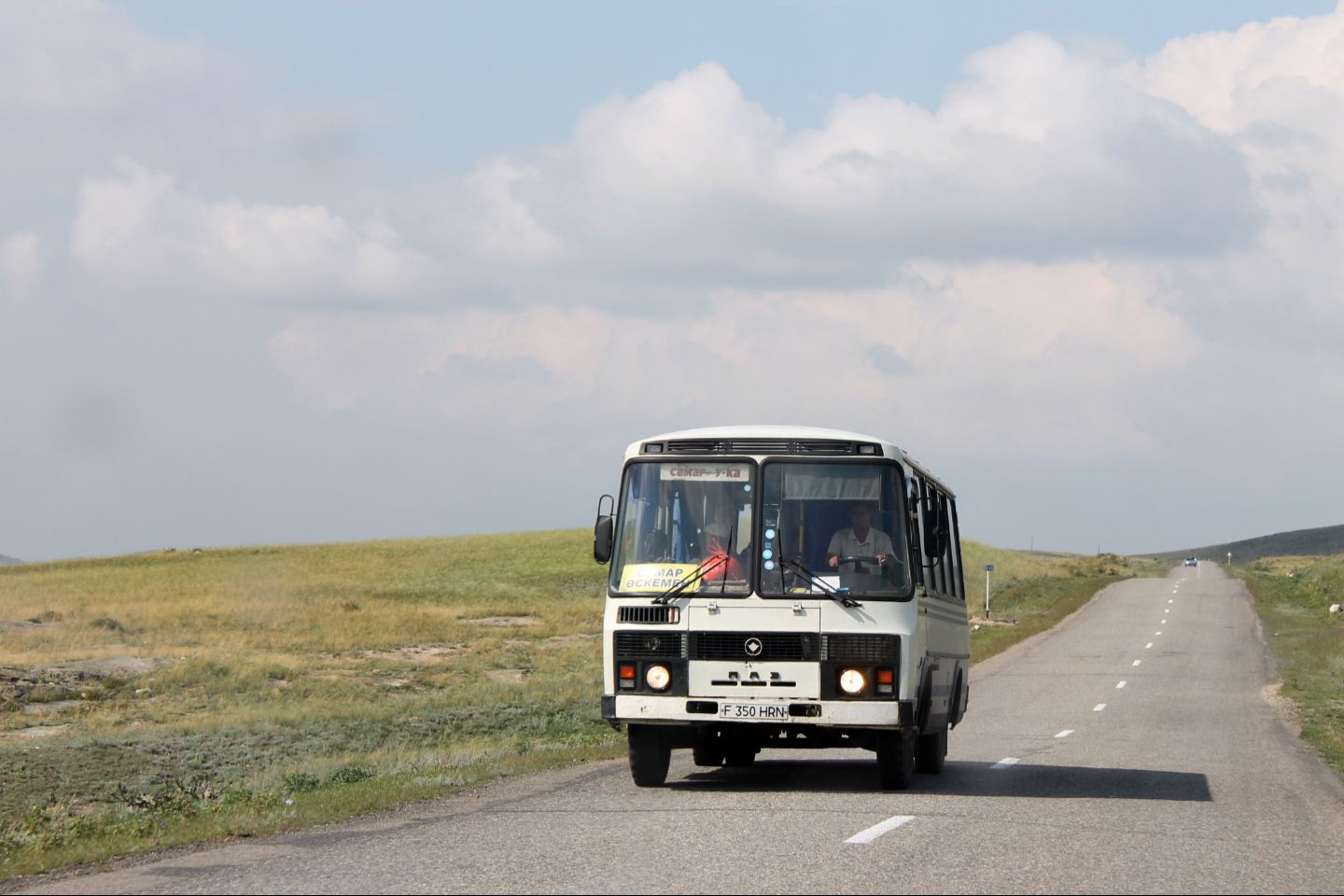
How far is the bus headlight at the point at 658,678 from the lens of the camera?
12.6 meters

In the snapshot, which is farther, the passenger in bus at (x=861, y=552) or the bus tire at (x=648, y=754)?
the bus tire at (x=648, y=754)

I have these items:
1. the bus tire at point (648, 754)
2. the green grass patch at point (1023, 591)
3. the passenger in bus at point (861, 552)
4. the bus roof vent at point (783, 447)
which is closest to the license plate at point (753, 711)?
the bus tire at point (648, 754)

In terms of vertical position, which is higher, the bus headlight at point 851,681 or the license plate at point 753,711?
the bus headlight at point 851,681

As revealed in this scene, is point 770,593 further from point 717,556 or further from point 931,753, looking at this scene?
point 931,753

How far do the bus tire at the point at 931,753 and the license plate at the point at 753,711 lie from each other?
325 centimetres

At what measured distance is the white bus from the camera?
1242 cm

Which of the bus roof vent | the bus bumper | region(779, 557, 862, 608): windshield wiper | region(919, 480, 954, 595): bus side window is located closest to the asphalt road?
the bus bumper

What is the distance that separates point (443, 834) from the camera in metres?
10.5

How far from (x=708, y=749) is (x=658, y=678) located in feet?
7.22

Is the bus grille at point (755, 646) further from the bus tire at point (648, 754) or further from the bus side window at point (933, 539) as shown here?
the bus side window at point (933, 539)

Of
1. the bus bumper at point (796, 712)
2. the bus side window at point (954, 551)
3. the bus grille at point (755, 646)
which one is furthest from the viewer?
the bus side window at point (954, 551)

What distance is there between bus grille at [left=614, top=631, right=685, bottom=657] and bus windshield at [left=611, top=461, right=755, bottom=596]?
343mm

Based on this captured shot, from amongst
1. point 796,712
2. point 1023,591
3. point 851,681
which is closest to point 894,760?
point 851,681

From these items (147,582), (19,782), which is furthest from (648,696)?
(147,582)
